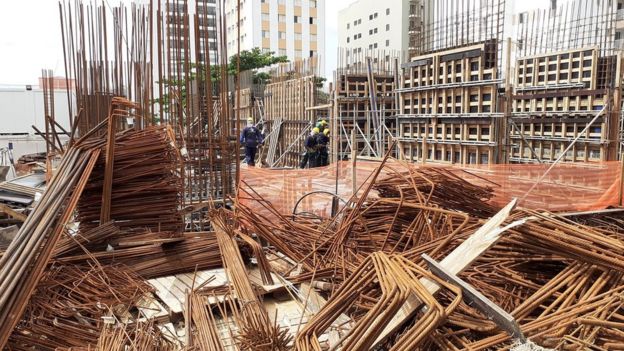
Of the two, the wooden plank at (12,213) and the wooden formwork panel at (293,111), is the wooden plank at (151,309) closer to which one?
the wooden plank at (12,213)

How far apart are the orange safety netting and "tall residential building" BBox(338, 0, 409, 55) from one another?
3708cm

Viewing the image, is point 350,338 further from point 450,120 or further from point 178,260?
point 450,120

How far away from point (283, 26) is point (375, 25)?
38.8ft

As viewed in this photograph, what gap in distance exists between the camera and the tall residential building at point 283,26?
54.7 meters

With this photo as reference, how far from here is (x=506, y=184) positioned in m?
6.74

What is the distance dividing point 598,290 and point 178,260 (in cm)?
342

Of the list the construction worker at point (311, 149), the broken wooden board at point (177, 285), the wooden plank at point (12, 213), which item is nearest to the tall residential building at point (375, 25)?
the construction worker at point (311, 149)

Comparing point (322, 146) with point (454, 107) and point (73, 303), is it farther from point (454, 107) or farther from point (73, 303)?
point (73, 303)

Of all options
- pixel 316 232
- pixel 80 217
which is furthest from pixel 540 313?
pixel 80 217

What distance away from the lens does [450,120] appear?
10.6 m

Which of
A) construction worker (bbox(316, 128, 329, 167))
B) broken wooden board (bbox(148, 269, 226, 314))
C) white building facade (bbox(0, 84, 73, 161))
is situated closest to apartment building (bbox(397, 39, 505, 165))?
construction worker (bbox(316, 128, 329, 167))

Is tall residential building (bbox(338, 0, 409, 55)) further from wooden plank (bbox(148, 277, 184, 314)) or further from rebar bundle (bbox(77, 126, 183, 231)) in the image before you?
wooden plank (bbox(148, 277, 184, 314))

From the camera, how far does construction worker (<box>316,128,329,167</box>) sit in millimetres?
12801

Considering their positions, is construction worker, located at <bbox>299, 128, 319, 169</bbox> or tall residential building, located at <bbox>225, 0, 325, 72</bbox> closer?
construction worker, located at <bbox>299, 128, 319, 169</bbox>
